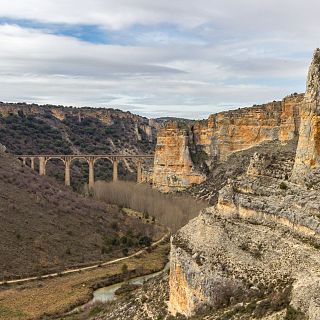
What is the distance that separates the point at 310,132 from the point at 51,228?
35302 mm

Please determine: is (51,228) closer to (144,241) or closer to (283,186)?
(144,241)

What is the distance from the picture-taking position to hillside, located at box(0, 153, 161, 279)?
140ft

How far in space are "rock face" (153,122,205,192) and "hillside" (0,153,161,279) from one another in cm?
935

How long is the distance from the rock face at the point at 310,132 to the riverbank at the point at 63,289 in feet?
63.6

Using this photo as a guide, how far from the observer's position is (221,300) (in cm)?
1708

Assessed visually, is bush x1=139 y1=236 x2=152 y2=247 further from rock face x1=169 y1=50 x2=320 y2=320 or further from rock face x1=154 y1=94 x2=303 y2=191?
rock face x1=169 y1=50 x2=320 y2=320

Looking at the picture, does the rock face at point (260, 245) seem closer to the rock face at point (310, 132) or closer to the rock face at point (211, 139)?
the rock face at point (310, 132)

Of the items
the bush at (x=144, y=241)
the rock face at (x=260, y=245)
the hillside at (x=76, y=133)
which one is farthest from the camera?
the hillside at (x=76, y=133)

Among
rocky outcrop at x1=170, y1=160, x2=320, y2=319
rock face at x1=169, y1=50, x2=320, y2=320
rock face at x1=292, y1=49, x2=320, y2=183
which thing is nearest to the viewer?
rock face at x1=169, y1=50, x2=320, y2=320

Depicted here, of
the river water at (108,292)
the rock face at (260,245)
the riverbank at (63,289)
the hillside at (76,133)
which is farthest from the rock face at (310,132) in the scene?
the hillside at (76,133)

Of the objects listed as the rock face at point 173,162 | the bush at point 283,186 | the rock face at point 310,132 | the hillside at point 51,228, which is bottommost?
the hillside at point 51,228

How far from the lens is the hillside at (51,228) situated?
42.8 m

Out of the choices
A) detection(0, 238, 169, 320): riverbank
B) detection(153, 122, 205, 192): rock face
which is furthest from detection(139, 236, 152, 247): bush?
detection(153, 122, 205, 192): rock face

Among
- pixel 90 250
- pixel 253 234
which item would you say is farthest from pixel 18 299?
pixel 253 234
